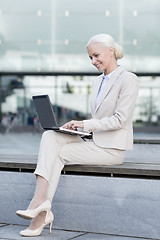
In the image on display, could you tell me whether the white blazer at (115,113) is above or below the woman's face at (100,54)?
below

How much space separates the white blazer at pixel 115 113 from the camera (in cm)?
411

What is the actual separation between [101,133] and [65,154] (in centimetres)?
37

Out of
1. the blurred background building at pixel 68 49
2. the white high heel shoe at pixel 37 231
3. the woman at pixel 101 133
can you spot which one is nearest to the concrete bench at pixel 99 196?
the woman at pixel 101 133

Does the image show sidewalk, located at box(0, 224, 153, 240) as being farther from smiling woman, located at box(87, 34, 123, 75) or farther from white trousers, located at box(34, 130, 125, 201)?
smiling woman, located at box(87, 34, 123, 75)

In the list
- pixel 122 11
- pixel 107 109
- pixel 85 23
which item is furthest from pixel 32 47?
pixel 107 109

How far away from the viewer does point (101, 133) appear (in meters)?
4.22

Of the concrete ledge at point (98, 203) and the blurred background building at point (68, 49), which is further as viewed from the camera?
the blurred background building at point (68, 49)

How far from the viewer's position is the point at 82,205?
4227mm

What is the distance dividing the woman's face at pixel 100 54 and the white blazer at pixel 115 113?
0.12m

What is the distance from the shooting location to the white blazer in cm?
411

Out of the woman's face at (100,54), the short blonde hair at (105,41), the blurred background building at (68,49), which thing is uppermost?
the short blonde hair at (105,41)

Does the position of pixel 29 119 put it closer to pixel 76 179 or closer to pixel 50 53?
pixel 50 53

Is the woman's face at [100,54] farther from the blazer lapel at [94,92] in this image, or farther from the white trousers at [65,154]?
A: the white trousers at [65,154]

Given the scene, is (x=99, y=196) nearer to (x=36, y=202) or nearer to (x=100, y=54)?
(x=36, y=202)
